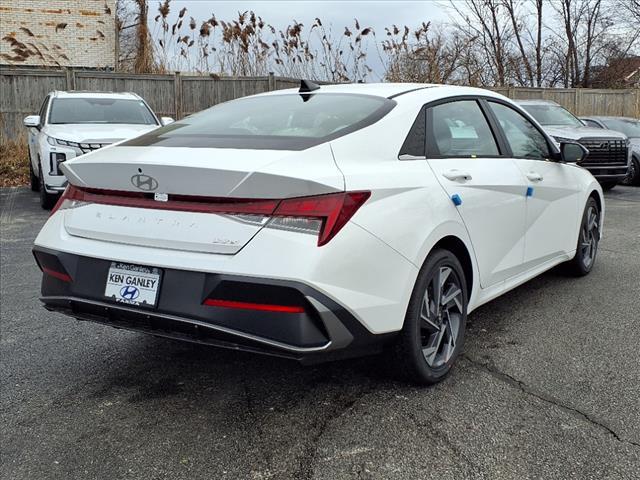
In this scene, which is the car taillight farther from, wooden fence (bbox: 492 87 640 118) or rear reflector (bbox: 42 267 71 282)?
wooden fence (bbox: 492 87 640 118)

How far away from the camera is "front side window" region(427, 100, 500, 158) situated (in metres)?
3.54

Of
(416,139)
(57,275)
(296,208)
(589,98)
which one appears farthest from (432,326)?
(589,98)

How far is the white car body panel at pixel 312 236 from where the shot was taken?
261cm

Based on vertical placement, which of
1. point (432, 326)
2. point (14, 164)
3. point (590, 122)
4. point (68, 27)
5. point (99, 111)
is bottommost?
point (432, 326)

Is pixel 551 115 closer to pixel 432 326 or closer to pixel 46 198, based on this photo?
pixel 46 198

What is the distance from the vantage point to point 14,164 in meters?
13.5

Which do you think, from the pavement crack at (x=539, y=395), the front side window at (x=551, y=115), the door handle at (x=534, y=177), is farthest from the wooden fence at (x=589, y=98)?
the pavement crack at (x=539, y=395)

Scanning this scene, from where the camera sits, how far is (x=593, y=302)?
477 centimetres

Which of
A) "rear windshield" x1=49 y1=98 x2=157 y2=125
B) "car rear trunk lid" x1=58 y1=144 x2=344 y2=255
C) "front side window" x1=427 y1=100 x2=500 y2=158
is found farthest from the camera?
"rear windshield" x1=49 y1=98 x2=157 y2=125

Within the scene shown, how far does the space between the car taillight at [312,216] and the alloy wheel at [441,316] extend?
0.74m

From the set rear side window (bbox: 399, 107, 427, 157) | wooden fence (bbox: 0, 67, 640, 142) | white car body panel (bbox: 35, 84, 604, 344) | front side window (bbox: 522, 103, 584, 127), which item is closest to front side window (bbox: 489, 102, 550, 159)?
white car body panel (bbox: 35, 84, 604, 344)

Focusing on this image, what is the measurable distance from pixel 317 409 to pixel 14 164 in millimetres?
A: 12382

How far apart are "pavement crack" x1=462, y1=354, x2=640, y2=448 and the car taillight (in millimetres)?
1355

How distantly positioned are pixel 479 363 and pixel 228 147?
181cm
